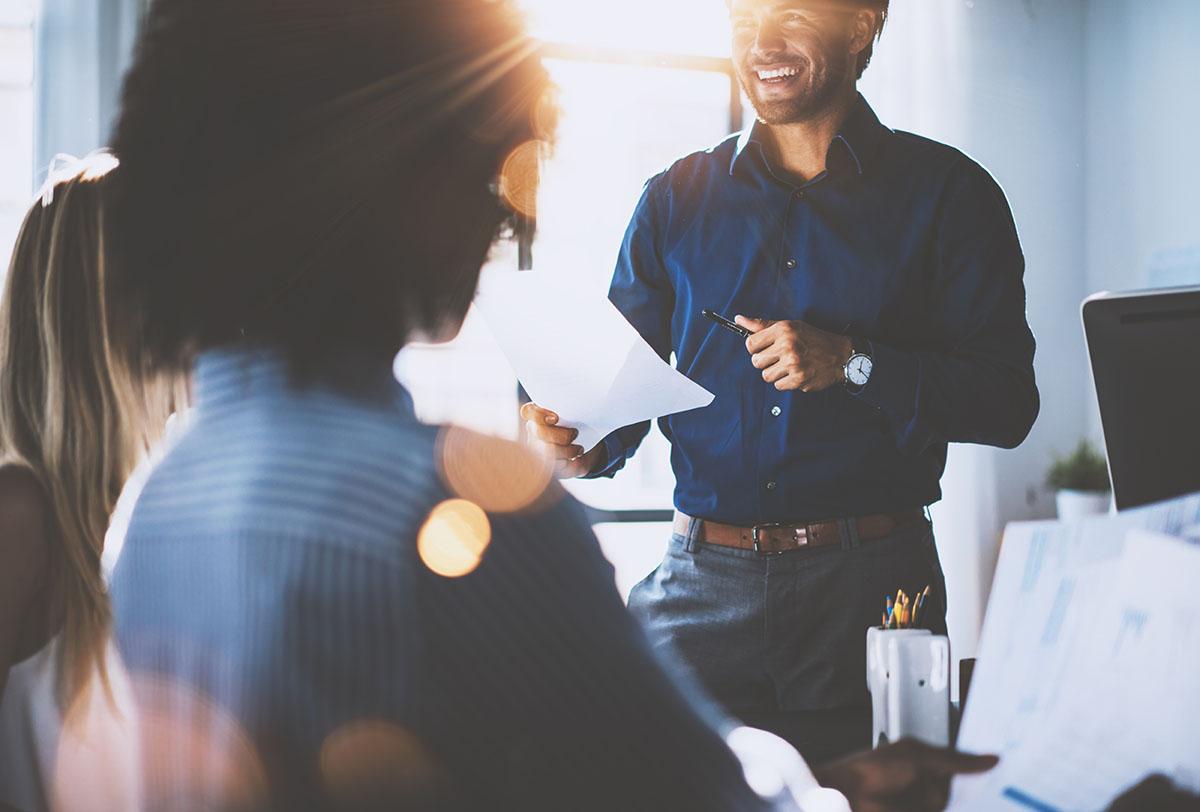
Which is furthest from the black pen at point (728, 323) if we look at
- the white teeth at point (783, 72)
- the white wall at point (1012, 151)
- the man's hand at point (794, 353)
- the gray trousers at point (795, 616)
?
the white wall at point (1012, 151)

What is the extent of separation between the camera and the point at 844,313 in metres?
1.73

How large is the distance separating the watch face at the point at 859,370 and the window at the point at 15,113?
8.50 ft

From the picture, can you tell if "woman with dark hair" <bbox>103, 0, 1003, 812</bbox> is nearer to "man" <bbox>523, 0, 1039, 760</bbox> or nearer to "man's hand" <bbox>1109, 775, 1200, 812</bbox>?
"man's hand" <bbox>1109, 775, 1200, 812</bbox>

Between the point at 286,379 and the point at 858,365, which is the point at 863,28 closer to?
the point at 858,365

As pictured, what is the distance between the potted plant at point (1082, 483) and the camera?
379 cm

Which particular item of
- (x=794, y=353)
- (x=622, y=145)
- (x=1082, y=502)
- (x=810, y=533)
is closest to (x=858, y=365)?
(x=794, y=353)

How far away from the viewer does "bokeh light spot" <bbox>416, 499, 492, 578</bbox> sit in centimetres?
51

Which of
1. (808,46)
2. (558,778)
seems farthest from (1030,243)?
(558,778)

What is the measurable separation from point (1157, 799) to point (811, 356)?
0.94 m

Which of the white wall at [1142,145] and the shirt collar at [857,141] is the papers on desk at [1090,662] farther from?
the white wall at [1142,145]

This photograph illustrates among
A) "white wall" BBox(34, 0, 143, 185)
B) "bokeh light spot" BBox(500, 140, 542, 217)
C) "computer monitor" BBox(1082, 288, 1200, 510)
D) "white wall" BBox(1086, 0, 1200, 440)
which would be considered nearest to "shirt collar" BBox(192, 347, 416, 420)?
"bokeh light spot" BBox(500, 140, 542, 217)

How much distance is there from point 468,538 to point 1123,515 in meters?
0.42

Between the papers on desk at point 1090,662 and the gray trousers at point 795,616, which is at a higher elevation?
the papers on desk at point 1090,662

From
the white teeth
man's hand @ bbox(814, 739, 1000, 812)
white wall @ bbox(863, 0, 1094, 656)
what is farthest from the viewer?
white wall @ bbox(863, 0, 1094, 656)
